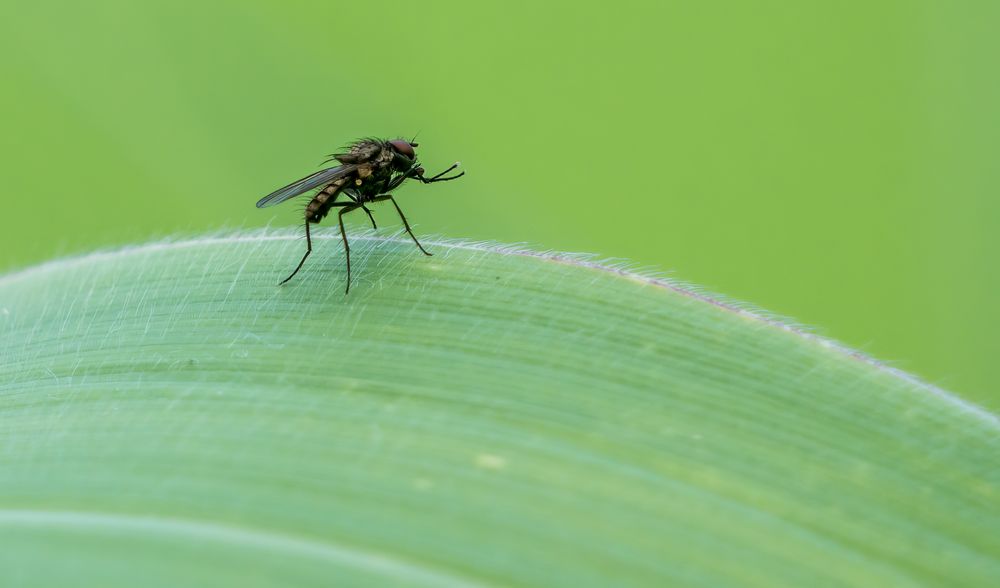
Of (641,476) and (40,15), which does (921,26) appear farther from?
(40,15)

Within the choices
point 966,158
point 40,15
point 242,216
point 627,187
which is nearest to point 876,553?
point 627,187

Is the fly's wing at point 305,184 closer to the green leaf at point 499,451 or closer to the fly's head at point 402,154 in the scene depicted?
the fly's head at point 402,154

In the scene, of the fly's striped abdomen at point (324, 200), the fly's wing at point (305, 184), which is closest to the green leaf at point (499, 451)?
the fly's wing at point (305, 184)

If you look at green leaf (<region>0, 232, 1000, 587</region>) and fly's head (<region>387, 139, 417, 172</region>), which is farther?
fly's head (<region>387, 139, 417, 172</region>)

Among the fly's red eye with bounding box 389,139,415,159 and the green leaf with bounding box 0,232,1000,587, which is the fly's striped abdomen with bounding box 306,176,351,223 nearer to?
the fly's red eye with bounding box 389,139,415,159

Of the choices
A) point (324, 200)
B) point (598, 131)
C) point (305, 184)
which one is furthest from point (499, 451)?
point (598, 131)

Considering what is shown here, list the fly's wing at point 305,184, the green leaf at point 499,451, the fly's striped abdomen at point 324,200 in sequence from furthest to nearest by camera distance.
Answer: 1. the fly's striped abdomen at point 324,200
2. the fly's wing at point 305,184
3. the green leaf at point 499,451

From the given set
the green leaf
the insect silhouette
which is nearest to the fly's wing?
the insect silhouette
